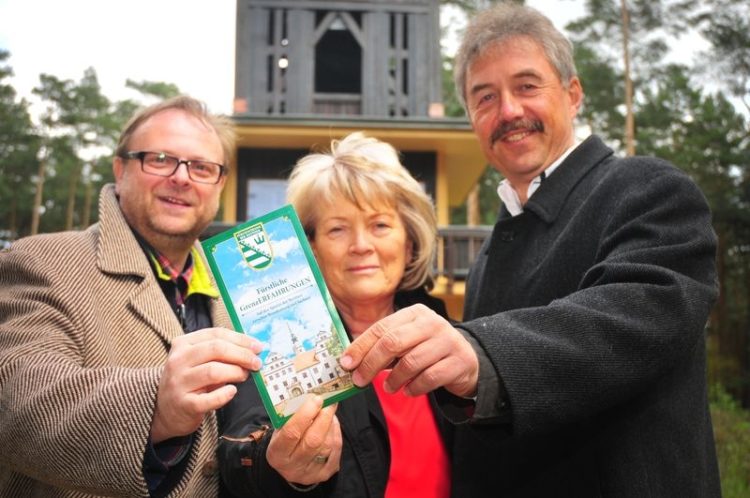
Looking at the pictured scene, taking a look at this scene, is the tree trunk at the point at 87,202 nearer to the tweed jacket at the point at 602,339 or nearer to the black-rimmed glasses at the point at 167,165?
the black-rimmed glasses at the point at 167,165

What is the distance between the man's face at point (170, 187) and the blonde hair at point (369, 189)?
61 centimetres

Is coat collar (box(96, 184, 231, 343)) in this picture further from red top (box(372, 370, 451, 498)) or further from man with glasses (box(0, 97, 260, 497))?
red top (box(372, 370, 451, 498))

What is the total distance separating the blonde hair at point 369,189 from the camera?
103 inches

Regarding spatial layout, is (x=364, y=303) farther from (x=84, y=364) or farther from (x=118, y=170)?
(x=118, y=170)

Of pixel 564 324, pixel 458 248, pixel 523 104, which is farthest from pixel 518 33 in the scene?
pixel 458 248

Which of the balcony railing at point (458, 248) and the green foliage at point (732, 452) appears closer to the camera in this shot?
the green foliage at point (732, 452)

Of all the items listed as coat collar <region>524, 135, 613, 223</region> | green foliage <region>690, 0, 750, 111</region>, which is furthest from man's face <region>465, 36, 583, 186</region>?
green foliage <region>690, 0, 750, 111</region>

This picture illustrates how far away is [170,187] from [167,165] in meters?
0.12

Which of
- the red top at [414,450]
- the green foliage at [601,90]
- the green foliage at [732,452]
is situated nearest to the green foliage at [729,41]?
the green foliage at [601,90]

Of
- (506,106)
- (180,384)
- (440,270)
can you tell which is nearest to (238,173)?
(440,270)

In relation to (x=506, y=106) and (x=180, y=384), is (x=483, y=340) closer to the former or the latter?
(x=180, y=384)

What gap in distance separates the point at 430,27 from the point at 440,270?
6.15 meters

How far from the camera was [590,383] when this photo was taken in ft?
5.08

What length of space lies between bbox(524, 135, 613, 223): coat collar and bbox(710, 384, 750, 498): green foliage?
6.13 meters
